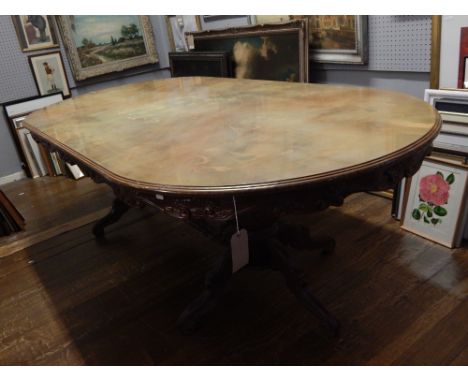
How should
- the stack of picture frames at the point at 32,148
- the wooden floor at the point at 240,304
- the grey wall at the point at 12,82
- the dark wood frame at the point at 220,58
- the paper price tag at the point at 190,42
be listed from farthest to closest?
the paper price tag at the point at 190,42 < the stack of picture frames at the point at 32,148 < the grey wall at the point at 12,82 < the dark wood frame at the point at 220,58 < the wooden floor at the point at 240,304

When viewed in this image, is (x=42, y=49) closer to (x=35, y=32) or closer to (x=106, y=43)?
(x=35, y=32)

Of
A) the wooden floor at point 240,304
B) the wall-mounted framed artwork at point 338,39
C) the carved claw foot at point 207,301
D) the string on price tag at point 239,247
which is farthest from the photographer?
the wall-mounted framed artwork at point 338,39

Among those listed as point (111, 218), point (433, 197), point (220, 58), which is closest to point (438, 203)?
point (433, 197)

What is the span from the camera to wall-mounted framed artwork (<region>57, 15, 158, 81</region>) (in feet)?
12.3

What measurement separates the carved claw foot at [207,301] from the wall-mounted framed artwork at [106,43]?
292 centimetres

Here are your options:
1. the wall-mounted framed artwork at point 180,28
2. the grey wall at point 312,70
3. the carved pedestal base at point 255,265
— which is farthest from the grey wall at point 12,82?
the carved pedestal base at point 255,265

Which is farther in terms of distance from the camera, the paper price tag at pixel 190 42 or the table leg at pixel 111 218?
the paper price tag at pixel 190 42

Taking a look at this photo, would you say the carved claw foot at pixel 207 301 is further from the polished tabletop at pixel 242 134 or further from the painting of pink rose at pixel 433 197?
the painting of pink rose at pixel 433 197

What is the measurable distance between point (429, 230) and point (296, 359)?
3.43ft

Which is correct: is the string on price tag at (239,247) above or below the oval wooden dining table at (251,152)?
below

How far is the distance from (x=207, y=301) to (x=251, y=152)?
0.73 metres

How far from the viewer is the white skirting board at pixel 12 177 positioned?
3639 mm

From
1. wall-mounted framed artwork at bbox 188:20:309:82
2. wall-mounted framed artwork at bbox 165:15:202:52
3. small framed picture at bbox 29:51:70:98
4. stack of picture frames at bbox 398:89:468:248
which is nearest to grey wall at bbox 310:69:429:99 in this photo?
wall-mounted framed artwork at bbox 188:20:309:82

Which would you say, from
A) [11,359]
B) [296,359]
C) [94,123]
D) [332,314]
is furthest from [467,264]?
[11,359]
